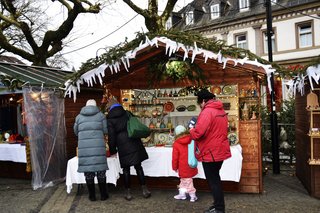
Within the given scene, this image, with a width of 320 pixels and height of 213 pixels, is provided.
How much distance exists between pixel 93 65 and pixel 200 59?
203 cm

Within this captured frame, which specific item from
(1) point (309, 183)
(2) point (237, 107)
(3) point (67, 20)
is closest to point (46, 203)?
(2) point (237, 107)

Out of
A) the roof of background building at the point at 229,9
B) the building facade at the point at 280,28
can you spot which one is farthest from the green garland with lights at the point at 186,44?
the roof of background building at the point at 229,9

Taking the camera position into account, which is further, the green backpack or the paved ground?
the green backpack

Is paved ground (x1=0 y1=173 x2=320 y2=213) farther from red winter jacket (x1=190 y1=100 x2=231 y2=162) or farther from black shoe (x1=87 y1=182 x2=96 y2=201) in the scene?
red winter jacket (x1=190 y1=100 x2=231 y2=162)

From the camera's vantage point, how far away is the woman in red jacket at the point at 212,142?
488 centimetres

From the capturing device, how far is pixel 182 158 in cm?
589

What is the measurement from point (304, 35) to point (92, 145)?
19.3 metres

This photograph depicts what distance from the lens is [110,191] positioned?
692cm

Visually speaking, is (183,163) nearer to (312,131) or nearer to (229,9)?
(312,131)

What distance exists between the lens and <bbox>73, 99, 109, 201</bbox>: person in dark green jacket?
233 inches

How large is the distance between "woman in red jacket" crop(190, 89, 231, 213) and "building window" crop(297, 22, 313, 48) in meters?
18.7

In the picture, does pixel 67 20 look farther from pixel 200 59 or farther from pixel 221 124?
pixel 221 124

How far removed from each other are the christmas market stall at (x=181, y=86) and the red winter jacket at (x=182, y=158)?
1.67ft

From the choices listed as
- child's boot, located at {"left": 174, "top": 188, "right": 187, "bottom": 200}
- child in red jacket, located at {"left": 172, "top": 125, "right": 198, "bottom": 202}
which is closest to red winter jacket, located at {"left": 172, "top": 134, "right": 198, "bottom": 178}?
child in red jacket, located at {"left": 172, "top": 125, "right": 198, "bottom": 202}
